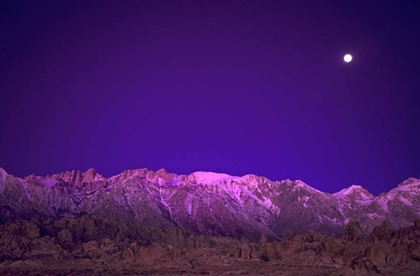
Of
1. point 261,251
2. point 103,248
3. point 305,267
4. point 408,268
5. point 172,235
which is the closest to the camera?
point 408,268

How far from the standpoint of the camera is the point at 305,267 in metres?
60.5

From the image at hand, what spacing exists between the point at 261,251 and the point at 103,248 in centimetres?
3686

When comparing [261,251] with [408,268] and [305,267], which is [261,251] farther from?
[408,268]

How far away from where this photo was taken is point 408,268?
54.7m

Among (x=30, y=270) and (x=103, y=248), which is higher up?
(x=103, y=248)

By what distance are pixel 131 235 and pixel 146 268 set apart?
56662mm

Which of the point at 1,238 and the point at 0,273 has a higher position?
the point at 1,238

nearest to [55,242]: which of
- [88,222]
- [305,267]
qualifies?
[88,222]

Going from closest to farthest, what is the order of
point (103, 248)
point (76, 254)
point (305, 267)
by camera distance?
1. point (305, 267)
2. point (76, 254)
3. point (103, 248)

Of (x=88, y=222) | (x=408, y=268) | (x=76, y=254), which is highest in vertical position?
(x=88, y=222)

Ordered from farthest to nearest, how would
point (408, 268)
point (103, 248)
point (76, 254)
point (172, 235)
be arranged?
point (172, 235) → point (103, 248) → point (76, 254) → point (408, 268)

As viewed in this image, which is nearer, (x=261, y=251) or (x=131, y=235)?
(x=261, y=251)

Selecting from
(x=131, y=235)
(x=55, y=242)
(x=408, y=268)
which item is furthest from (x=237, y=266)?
(x=131, y=235)

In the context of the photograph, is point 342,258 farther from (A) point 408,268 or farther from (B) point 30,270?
(B) point 30,270
